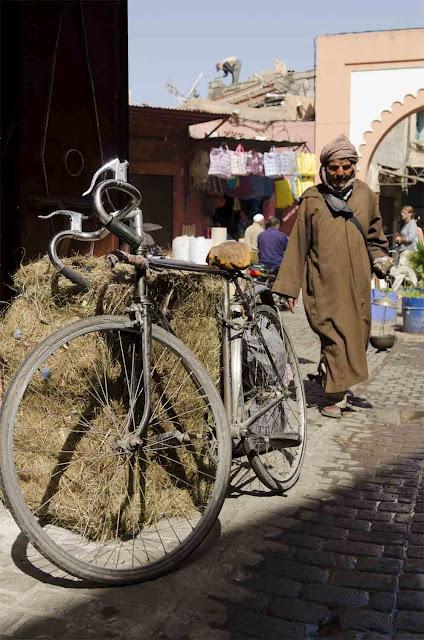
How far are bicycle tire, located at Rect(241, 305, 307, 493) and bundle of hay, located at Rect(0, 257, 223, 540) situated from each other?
31 centimetres

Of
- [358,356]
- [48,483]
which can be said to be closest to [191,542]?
[48,483]

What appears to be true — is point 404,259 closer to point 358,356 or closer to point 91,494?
point 358,356

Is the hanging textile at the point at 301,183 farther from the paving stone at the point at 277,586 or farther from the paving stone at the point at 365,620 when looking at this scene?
the paving stone at the point at 365,620

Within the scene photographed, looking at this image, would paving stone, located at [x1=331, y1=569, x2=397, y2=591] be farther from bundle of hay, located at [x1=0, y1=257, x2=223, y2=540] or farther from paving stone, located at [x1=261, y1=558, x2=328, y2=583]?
bundle of hay, located at [x1=0, y1=257, x2=223, y2=540]

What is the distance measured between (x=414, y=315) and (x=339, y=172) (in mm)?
6102

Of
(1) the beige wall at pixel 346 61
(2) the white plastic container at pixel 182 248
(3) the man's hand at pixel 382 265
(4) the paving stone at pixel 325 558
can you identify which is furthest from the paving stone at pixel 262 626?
(1) the beige wall at pixel 346 61

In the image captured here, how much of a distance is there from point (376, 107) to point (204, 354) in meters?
14.1

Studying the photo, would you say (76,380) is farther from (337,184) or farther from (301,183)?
(301,183)

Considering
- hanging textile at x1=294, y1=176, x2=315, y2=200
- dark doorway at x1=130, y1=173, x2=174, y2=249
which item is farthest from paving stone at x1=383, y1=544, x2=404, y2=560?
hanging textile at x1=294, y1=176, x2=315, y2=200

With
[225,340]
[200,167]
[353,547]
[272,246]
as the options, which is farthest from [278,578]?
[200,167]

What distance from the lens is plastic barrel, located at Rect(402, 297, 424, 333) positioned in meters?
10.7

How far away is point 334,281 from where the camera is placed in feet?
16.6

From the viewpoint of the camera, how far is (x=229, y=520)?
10.9ft

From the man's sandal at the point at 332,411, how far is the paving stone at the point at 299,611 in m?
2.90
